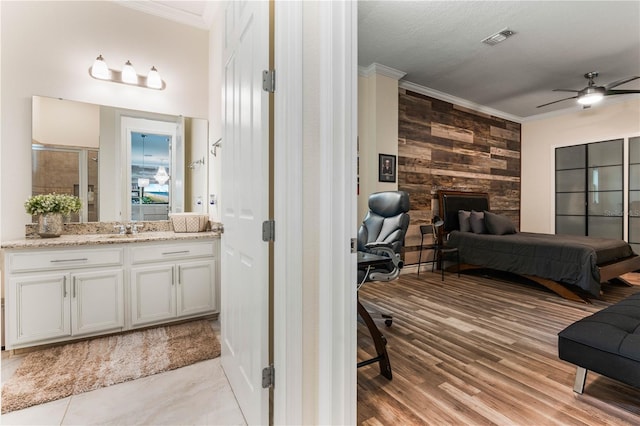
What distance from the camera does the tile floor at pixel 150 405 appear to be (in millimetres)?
1480

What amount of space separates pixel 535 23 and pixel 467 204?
2.70 meters

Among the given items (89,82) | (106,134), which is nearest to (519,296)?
(106,134)

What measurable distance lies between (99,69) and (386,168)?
3342mm

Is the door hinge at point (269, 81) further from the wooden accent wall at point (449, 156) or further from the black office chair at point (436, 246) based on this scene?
the black office chair at point (436, 246)

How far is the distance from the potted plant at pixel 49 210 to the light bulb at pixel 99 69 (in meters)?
1.06

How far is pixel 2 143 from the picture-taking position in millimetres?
2244

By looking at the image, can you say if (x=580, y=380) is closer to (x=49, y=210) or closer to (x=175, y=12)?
(x=49, y=210)

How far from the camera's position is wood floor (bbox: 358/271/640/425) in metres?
1.51

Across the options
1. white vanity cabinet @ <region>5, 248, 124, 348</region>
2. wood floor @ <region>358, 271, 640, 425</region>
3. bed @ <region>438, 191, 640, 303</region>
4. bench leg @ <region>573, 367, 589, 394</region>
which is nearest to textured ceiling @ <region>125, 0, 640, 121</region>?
bed @ <region>438, 191, 640, 303</region>

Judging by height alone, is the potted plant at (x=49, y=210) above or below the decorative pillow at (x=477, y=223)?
above

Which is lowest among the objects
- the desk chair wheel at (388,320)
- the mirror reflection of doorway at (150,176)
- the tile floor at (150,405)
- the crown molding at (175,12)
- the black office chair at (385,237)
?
the tile floor at (150,405)

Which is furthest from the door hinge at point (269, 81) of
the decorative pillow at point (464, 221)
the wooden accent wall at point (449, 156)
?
the decorative pillow at point (464, 221)

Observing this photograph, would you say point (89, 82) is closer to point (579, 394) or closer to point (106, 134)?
point (106, 134)

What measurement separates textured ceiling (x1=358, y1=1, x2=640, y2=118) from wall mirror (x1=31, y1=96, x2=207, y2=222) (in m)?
2.27
